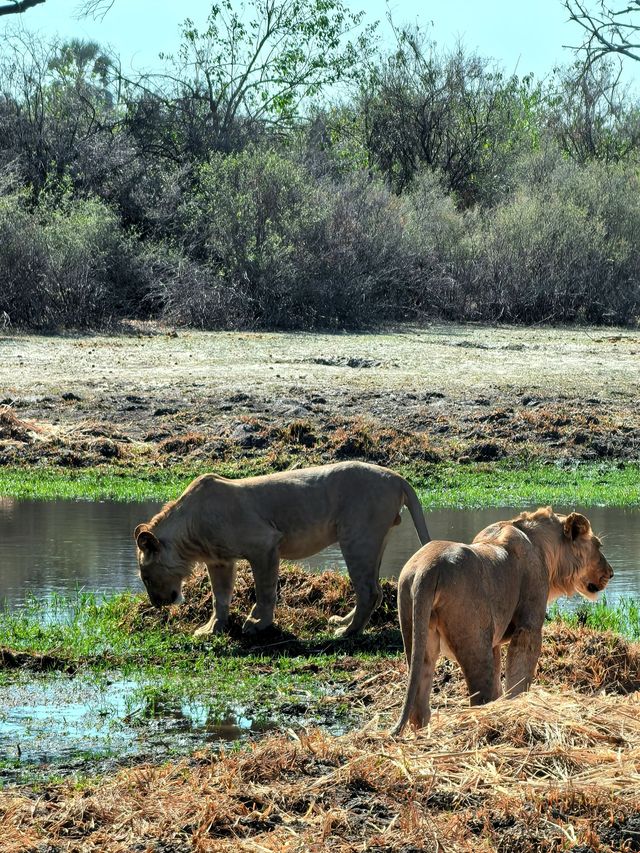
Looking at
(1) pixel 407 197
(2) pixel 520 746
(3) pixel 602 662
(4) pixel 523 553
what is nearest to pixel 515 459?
(3) pixel 602 662

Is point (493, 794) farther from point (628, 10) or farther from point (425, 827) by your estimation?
point (628, 10)

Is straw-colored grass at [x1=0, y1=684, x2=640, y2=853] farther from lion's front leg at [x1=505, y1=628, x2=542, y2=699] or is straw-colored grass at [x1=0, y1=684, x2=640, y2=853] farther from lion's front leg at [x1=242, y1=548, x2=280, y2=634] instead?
lion's front leg at [x1=242, y1=548, x2=280, y2=634]

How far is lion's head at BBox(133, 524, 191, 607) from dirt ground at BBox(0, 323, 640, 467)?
7.78 m

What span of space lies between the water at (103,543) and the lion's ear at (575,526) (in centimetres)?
370

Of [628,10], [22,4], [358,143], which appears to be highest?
[628,10]

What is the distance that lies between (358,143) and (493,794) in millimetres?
40454

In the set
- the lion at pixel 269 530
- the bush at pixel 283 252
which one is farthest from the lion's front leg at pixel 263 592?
the bush at pixel 283 252

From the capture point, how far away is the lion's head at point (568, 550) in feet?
23.5

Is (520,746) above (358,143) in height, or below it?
below

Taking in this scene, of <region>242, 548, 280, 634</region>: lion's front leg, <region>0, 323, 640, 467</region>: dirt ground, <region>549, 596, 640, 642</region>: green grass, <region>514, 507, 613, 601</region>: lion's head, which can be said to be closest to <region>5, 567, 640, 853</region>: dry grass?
<region>514, 507, 613, 601</region>: lion's head

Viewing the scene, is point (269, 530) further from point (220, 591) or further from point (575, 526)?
point (575, 526)

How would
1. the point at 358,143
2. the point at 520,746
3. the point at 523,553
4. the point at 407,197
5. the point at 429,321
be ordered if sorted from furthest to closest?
the point at 358,143 < the point at 407,197 < the point at 429,321 < the point at 523,553 < the point at 520,746

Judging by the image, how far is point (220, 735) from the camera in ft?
23.0

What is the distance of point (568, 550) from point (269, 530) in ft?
8.54
